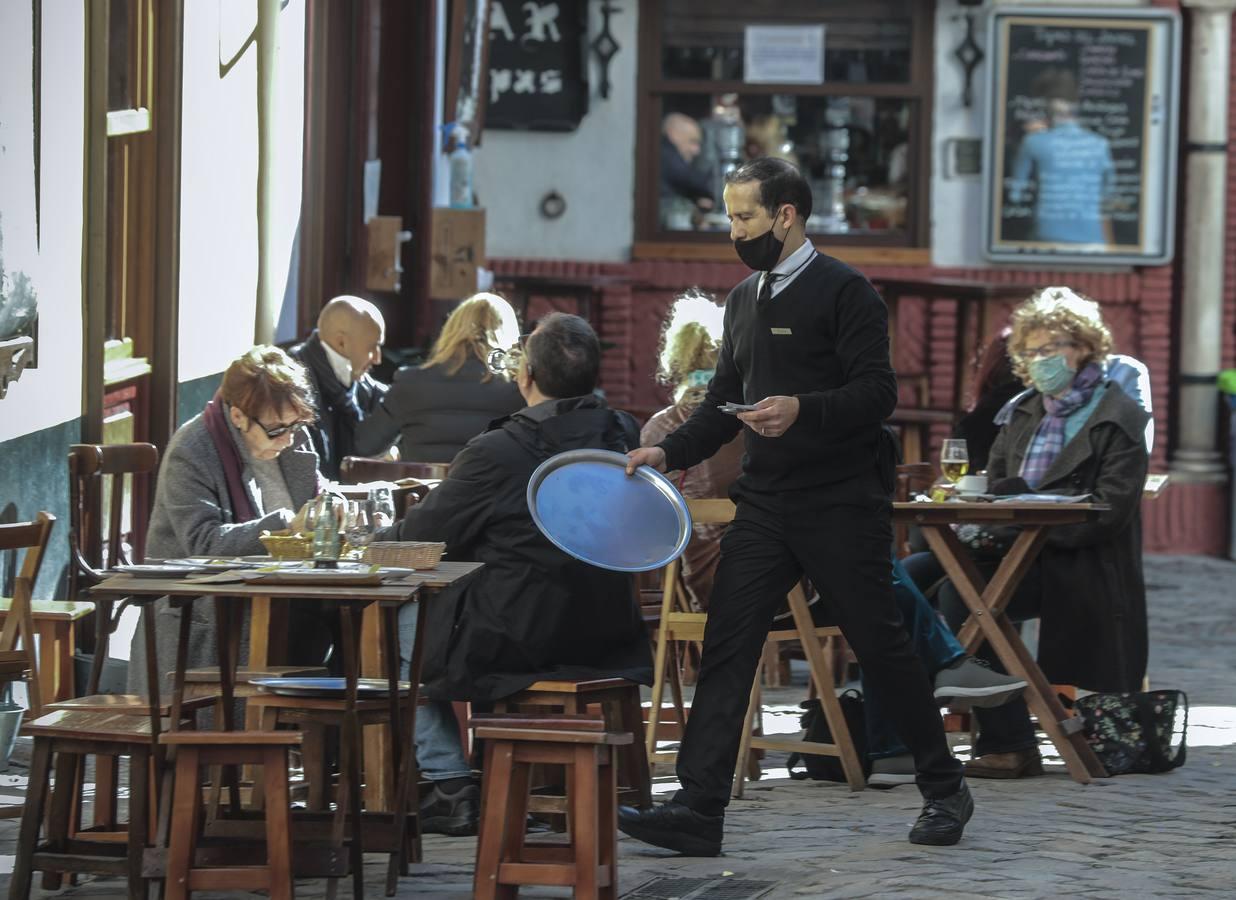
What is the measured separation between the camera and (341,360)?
8.86 metres

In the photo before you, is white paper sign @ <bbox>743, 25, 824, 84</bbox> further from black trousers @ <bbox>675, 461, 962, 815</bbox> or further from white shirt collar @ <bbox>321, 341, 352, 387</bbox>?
black trousers @ <bbox>675, 461, 962, 815</bbox>

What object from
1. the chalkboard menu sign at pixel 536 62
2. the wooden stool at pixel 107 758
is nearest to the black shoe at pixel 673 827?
the wooden stool at pixel 107 758

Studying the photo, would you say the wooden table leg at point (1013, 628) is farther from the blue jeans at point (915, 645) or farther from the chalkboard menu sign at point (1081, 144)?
the chalkboard menu sign at point (1081, 144)

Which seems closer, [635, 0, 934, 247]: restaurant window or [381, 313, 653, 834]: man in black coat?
[381, 313, 653, 834]: man in black coat

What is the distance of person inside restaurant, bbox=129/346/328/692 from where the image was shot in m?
5.93

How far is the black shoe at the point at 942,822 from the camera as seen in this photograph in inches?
229

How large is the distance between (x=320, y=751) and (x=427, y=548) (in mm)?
659

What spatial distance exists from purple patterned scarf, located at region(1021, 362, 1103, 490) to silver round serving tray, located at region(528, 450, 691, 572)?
2666mm

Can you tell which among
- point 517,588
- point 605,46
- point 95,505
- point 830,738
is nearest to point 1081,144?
point 605,46

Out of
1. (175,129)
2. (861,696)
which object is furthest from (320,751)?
(175,129)

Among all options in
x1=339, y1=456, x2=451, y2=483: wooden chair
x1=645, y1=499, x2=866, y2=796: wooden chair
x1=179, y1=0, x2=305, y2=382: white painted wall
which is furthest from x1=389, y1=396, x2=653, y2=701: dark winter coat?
x1=179, y1=0, x2=305, y2=382: white painted wall

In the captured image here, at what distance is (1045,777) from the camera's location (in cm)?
712

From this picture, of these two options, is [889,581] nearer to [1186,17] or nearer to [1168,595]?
[1168,595]

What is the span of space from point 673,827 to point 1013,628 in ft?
6.25
